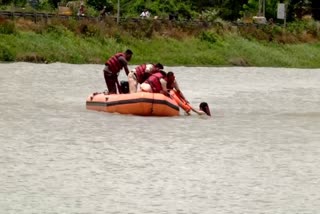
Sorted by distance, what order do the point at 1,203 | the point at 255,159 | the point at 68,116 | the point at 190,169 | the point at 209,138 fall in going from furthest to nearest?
1. the point at 68,116
2. the point at 209,138
3. the point at 255,159
4. the point at 190,169
5. the point at 1,203

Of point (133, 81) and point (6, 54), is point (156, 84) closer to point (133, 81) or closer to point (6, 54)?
point (133, 81)

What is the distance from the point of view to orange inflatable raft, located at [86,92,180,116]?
861 inches

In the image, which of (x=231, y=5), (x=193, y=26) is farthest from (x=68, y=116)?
(x=231, y=5)

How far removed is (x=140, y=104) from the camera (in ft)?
72.1

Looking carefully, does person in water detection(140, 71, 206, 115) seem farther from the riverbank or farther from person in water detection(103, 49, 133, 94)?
the riverbank

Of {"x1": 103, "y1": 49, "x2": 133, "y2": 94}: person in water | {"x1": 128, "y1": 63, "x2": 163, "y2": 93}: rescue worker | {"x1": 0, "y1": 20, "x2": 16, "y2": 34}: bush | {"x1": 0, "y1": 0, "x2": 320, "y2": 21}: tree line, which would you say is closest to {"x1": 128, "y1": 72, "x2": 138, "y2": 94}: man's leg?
{"x1": 128, "y1": 63, "x2": 163, "y2": 93}: rescue worker

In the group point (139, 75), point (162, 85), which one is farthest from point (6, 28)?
point (162, 85)

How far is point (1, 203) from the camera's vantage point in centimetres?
1165

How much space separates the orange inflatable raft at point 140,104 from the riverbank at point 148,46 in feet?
55.3

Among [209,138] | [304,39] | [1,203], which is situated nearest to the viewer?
[1,203]

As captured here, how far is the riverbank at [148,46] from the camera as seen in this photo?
40.6 m

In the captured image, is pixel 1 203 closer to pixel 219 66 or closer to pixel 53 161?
pixel 53 161

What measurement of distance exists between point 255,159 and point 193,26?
3501 cm

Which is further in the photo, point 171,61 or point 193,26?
point 193,26
